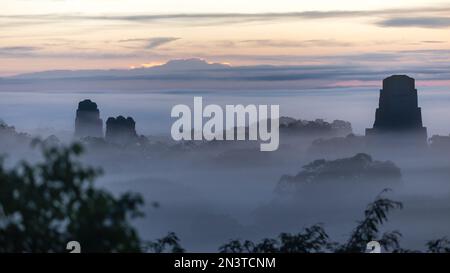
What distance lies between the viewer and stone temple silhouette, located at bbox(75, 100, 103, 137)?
18.9 meters

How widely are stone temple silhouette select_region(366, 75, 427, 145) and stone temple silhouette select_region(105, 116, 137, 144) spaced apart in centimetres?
412

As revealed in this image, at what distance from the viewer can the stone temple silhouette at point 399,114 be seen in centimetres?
2048

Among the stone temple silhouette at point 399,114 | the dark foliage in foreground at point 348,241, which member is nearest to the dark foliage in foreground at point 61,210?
the dark foliage in foreground at point 348,241

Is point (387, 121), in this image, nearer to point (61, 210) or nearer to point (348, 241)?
point (348, 241)

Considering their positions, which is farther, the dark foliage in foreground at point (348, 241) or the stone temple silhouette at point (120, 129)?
the stone temple silhouette at point (120, 129)

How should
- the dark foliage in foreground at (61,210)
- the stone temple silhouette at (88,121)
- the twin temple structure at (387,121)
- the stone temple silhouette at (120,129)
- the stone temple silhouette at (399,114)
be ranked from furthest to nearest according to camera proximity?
the stone temple silhouette at (399,114)
the stone temple silhouette at (120,129)
the twin temple structure at (387,121)
the stone temple silhouette at (88,121)
the dark foliage in foreground at (61,210)

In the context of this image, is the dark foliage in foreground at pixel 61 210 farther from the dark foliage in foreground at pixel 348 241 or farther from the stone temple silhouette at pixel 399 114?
the stone temple silhouette at pixel 399 114

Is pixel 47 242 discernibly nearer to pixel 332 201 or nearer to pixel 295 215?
pixel 295 215

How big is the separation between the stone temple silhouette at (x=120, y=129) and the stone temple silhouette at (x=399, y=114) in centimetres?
412

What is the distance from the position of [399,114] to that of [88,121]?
6.18m

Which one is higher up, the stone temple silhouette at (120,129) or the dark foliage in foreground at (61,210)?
the stone temple silhouette at (120,129)

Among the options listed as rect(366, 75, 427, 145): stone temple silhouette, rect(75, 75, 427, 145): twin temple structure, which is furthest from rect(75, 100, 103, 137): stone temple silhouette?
rect(366, 75, 427, 145): stone temple silhouette

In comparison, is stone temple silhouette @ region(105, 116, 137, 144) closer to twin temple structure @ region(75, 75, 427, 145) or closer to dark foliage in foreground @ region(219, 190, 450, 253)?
twin temple structure @ region(75, 75, 427, 145)

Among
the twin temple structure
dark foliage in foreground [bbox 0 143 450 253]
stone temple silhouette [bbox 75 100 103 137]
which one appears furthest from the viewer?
the twin temple structure
